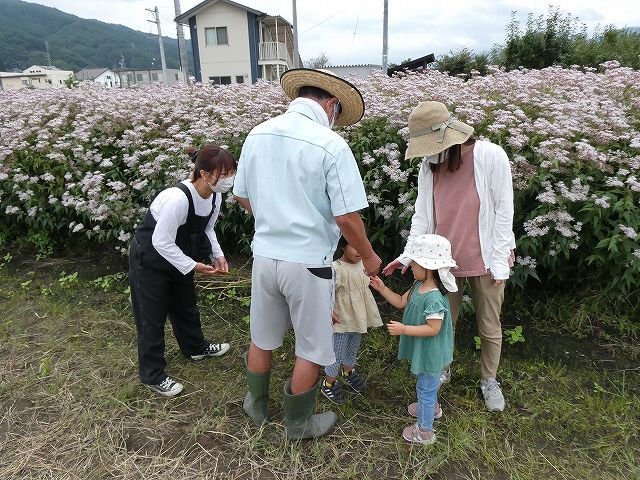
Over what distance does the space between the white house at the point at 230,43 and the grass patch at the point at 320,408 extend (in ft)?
90.2

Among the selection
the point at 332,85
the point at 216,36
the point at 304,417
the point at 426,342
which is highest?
the point at 216,36

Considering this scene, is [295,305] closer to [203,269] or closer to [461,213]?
[203,269]

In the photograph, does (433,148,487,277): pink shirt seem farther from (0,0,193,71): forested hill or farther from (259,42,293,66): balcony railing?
(0,0,193,71): forested hill

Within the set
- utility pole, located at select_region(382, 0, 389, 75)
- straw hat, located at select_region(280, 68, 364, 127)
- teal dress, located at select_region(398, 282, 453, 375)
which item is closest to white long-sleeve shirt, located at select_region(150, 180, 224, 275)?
straw hat, located at select_region(280, 68, 364, 127)

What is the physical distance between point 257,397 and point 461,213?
152 centimetres

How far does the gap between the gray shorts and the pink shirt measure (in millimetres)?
737

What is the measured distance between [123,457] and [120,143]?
332cm

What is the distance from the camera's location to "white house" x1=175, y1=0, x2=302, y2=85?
94.6 ft

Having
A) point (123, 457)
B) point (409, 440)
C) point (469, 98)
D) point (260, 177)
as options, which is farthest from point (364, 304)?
point (469, 98)

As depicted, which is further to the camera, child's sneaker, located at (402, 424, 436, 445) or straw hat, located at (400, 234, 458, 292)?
child's sneaker, located at (402, 424, 436, 445)

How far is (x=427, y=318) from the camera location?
7.23ft

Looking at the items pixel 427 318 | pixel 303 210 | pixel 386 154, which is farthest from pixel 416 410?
pixel 386 154

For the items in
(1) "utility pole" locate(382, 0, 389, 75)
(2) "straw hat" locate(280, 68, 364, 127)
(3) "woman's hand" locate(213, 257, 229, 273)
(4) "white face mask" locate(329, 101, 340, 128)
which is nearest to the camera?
(2) "straw hat" locate(280, 68, 364, 127)

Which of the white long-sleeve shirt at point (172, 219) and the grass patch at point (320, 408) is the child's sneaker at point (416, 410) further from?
the white long-sleeve shirt at point (172, 219)
